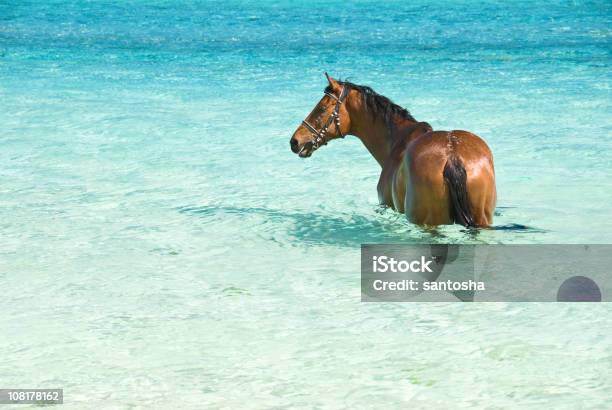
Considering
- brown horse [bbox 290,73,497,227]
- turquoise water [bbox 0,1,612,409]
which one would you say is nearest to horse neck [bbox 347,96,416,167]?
brown horse [bbox 290,73,497,227]

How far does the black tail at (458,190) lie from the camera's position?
5.38 meters

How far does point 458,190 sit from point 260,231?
5.54 feet

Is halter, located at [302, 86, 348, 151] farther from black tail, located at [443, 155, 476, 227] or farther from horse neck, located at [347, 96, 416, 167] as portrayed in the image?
black tail, located at [443, 155, 476, 227]

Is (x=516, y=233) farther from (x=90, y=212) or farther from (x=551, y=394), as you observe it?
(x=90, y=212)

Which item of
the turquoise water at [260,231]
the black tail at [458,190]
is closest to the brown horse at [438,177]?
the black tail at [458,190]

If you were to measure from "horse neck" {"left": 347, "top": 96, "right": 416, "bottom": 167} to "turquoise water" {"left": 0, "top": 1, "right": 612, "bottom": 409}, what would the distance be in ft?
1.59

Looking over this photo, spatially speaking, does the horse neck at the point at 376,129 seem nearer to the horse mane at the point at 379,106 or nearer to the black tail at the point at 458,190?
the horse mane at the point at 379,106

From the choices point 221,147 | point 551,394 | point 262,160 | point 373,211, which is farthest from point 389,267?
point 221,147

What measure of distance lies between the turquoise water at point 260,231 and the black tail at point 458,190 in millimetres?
408

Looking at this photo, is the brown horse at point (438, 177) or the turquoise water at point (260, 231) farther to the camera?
the brown horse at point (438, 177)

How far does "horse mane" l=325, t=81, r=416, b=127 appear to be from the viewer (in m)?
6.35

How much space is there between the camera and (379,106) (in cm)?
639

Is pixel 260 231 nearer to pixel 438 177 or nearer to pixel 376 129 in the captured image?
pixel 376 129

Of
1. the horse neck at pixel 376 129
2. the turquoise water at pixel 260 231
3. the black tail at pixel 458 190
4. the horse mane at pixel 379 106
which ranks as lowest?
the turquoise water at pixel 260 231
